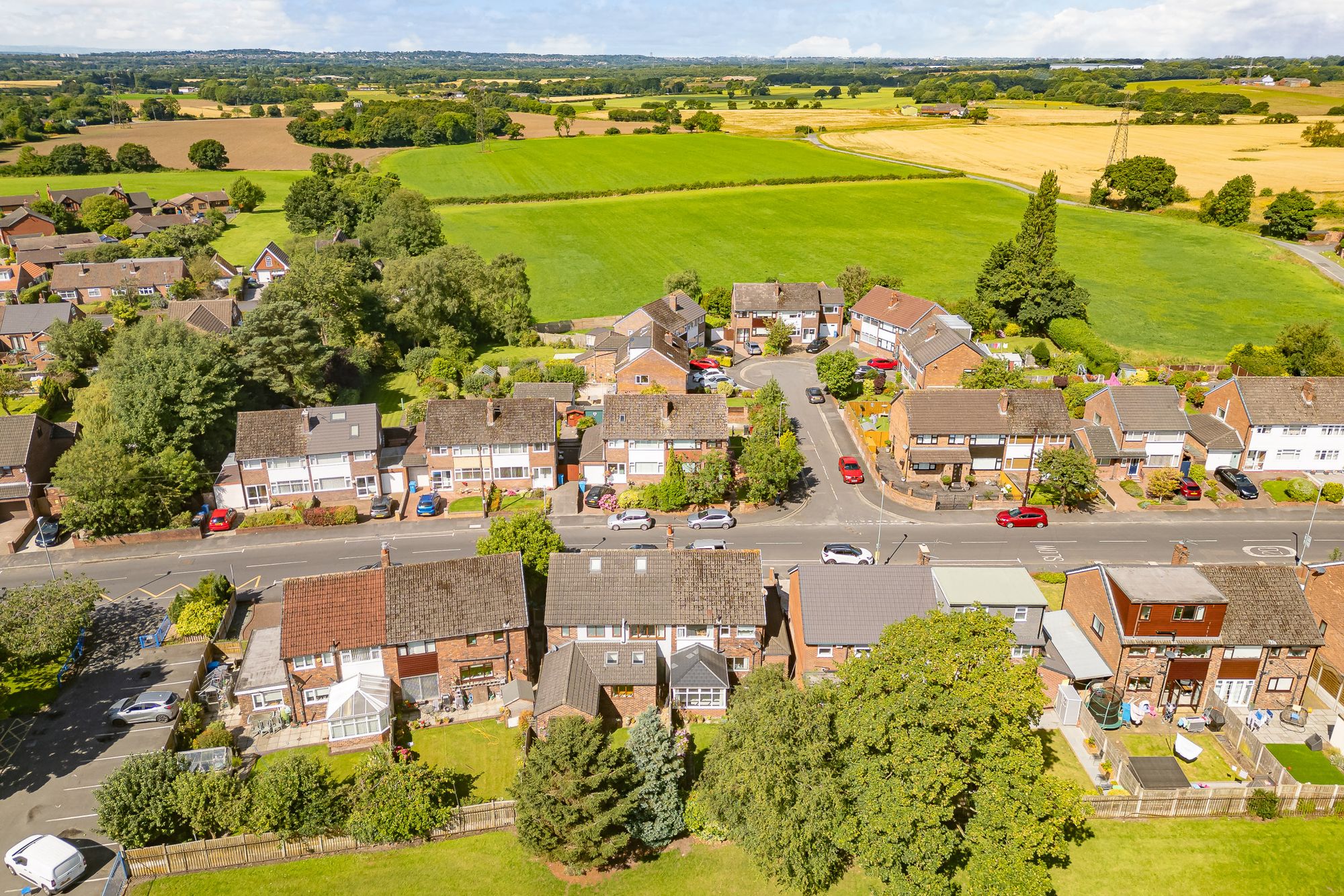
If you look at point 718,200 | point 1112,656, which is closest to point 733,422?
point 1112,656

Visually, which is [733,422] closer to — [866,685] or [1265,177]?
[866,685]

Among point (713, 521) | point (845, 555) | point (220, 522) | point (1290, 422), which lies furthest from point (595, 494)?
point (1290, 422)

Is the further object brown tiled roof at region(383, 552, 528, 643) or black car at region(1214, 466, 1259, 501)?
black car at region(1214, 466, 1259, 501)

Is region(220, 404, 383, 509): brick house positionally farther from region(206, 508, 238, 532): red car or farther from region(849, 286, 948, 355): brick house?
region(849, 286, 948, 355): brick house

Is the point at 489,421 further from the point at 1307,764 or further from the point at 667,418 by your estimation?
the point at 1307,764

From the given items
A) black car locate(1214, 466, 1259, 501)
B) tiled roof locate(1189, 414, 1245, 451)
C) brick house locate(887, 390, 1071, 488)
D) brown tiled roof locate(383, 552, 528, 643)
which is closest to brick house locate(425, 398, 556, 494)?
brown tiled roof locate(383, 552, 528, 643)
